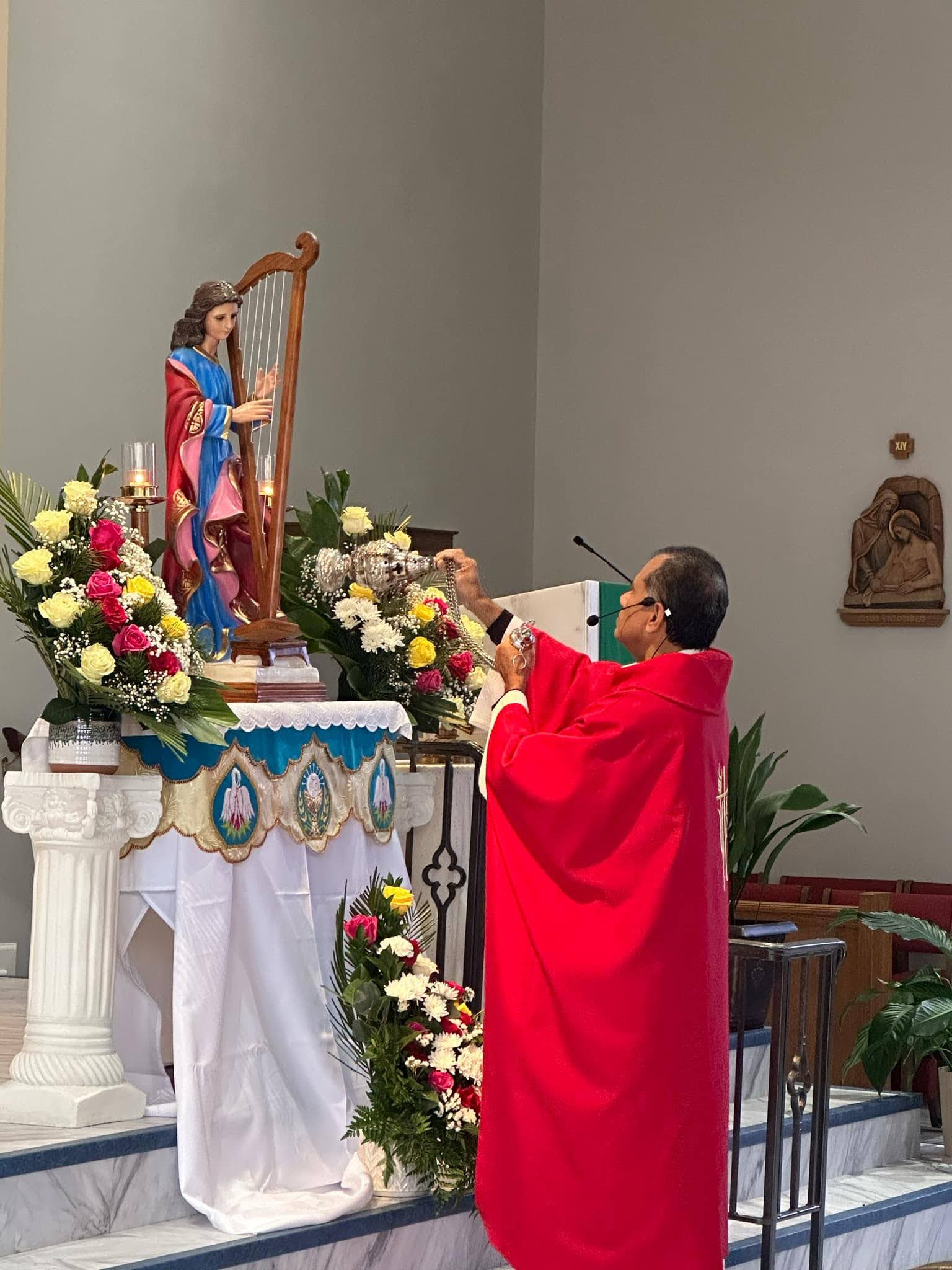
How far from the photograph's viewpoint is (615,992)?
397 cm

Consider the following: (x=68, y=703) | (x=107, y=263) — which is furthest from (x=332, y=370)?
(x=68, y=703)

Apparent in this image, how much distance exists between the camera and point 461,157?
34.8 feet

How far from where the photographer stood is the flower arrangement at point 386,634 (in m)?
5.65

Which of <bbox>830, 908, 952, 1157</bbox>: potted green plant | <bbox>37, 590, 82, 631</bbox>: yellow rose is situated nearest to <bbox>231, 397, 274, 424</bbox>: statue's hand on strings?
<bbox>37, 590, 82, 631</bbox>: yellow rose

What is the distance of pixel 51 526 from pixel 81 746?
0.59m

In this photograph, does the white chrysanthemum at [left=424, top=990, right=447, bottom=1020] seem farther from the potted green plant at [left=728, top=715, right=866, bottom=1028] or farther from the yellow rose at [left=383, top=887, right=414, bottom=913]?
the potted green plant at [left=728, top=715, right=866, bottom=1028]

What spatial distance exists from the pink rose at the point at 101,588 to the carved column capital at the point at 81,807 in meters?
0.46

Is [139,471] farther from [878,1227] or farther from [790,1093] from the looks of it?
[878,1227]

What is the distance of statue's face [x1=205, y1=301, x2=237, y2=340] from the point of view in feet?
17.1

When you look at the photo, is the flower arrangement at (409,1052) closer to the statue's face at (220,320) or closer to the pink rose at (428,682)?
the pink rose at (428,682)

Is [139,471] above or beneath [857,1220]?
above

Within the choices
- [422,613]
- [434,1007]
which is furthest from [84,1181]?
[422,613]

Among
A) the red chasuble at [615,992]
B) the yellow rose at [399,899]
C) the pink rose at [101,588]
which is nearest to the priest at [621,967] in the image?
the red chasuble at [615,992]

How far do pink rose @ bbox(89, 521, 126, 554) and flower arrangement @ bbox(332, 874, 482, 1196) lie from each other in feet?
3.86
